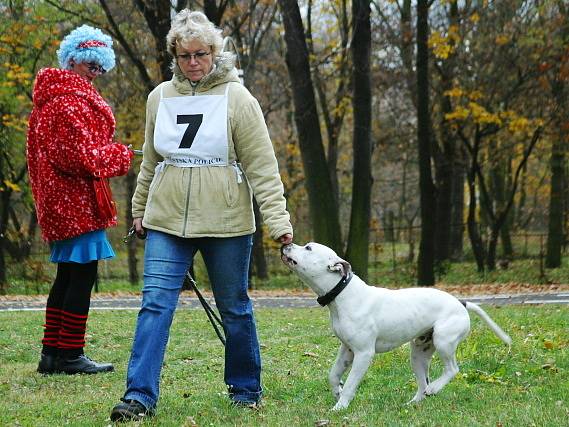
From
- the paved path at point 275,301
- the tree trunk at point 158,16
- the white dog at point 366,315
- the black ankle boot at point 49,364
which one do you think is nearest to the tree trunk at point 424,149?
the paved path at point 275,301

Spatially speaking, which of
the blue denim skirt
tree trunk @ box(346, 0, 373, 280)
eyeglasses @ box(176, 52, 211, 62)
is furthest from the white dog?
tree trunk @ box(346, 0, 373, 280)

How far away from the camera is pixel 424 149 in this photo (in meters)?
17.9

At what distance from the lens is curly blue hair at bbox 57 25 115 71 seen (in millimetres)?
6328

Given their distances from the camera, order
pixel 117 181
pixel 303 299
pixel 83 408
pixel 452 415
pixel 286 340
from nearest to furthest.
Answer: pixel 452 415, pixel 83 408, pixel 286 340, pixel 303 299, pixel 117 181

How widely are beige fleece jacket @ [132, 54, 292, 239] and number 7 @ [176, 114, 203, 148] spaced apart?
0.14 m

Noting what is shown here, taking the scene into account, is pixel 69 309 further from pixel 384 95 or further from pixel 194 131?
pixel 384 95

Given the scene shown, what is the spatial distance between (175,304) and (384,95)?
20670mm

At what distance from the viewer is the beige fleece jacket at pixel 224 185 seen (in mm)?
4914

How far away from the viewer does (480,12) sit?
68.3 ft

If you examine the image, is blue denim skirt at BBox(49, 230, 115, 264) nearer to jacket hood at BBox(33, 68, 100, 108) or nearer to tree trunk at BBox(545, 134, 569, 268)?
jacket hood at BBox(33, 68, 100, 108)

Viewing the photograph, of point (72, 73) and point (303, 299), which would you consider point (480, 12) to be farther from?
point (72, 73)

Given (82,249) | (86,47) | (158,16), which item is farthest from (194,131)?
(158,16)

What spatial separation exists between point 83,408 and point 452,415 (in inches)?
86.3

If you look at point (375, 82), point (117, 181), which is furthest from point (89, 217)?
point (117, 181)
